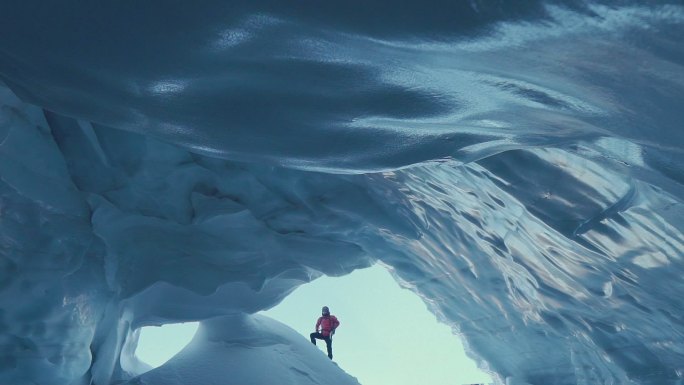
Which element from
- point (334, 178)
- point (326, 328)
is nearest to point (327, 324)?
point (326, 328)

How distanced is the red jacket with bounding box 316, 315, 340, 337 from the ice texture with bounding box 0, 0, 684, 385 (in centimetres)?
95

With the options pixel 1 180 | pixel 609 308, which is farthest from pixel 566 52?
pixel 1 180

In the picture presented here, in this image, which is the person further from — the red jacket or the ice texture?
the ice texture

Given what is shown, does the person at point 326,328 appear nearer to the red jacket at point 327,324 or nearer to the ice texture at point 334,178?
the red jacket at point 327,324

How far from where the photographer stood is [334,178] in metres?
3.94

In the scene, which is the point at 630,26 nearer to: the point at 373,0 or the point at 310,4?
the point at 373,0

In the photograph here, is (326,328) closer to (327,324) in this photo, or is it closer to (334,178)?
(327,324)

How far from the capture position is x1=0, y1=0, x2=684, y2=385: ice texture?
5.93ft

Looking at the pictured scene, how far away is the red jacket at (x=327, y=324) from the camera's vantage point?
705 cm

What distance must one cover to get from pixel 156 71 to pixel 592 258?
2.43 m

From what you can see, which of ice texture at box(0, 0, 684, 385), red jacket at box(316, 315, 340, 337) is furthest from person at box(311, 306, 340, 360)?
ice texture at box(0, 0, 684, 385)

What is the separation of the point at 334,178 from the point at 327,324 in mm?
3499

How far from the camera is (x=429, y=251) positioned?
4.72 meters

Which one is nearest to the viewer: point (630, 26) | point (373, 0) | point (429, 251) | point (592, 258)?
point (630, 26)
